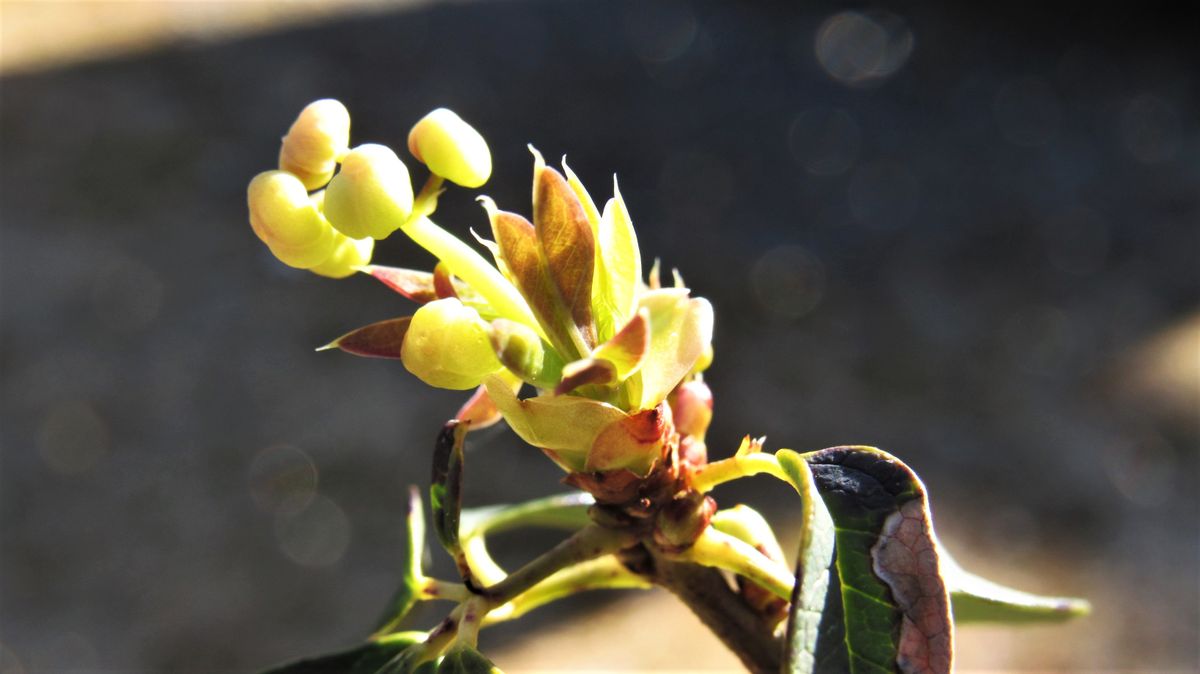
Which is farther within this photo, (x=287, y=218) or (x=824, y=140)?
(x=824, y=140)

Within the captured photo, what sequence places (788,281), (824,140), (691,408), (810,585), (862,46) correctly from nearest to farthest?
(810,585), (691,408), (788,281), (824,140), (862,46)

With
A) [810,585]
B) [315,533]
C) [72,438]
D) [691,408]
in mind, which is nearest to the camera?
[810,585]

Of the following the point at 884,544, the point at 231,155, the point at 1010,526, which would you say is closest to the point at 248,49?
the point at 231,155

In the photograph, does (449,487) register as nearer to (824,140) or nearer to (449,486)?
(449,486)

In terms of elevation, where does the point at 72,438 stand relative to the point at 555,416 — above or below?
above

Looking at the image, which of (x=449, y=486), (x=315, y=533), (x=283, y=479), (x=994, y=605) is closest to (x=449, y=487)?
(x=449, y=486)

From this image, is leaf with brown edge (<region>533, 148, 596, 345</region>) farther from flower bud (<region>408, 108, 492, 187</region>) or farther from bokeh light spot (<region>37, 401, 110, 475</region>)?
bokeh light spot (<region>37, 401, 110, 475</region>)

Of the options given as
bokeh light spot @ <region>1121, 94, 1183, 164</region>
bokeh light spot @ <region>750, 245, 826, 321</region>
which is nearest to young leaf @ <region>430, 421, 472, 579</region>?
bokeh light spot @ <region>750, 245, 826, 321</region>
